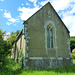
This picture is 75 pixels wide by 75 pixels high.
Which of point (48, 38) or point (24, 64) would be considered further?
point (48, 38)

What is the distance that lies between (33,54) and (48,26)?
4.63 m

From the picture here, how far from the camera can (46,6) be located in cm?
1316

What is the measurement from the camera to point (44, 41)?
1184 centimetres

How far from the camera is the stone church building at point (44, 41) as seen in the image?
10836 mm

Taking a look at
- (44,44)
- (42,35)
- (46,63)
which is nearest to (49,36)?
(42,35)

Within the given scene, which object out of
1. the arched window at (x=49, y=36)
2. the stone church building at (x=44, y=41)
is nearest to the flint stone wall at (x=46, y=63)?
the stone church building at (x=44, y=41)

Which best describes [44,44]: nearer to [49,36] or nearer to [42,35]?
[42,35]

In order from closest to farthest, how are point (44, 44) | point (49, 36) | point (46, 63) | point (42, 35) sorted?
1. point (46, 63)
2. point (44, 44)
3. point (42, 35)
4. point (49, 36)

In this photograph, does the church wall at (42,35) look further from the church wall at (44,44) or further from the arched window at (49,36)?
the arched window at (49,36)

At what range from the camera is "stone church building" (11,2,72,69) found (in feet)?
35.6

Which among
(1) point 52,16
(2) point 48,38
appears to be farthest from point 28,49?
(1) point 52,16

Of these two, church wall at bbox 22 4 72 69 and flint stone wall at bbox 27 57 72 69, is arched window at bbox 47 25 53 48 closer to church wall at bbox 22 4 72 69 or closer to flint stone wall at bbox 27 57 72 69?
church wall at bbox 22 4 72 69

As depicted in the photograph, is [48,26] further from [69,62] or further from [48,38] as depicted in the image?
[69,62]

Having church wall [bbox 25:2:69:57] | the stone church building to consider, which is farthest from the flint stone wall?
church wall [bbox 25:2:69:57]
